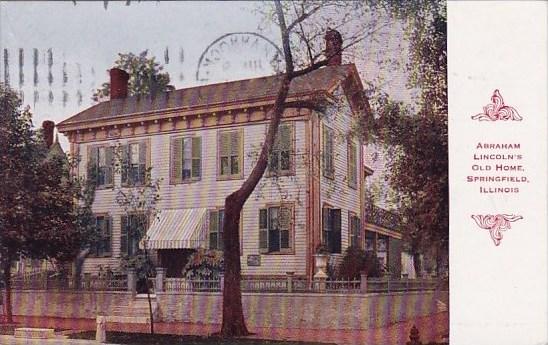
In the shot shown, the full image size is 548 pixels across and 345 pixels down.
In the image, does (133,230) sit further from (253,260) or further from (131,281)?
(253,260)

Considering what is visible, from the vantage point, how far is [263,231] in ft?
10.3

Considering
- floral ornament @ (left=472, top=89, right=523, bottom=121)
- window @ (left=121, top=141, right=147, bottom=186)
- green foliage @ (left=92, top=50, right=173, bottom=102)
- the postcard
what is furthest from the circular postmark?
floral ornament @ (left=472, top=89, right=523, bottom=121)

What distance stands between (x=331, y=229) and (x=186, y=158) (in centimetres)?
62

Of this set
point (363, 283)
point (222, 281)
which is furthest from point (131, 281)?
point (363, 283)

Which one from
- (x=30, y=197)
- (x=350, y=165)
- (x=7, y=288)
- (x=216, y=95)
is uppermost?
(x=216, y=95)

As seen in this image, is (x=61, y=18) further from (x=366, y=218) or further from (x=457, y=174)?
(x=457, y=174)

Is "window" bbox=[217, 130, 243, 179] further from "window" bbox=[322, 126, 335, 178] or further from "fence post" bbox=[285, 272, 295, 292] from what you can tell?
"fence post" bbox=[285, 272, 295, 292]

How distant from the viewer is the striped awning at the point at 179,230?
3.16m

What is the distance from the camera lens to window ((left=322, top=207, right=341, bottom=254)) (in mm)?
3088

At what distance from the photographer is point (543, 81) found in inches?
120

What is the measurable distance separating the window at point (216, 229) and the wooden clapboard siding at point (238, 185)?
0.11 ft

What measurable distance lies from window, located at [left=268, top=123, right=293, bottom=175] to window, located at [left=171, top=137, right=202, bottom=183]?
28cm

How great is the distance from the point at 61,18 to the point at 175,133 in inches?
26.5

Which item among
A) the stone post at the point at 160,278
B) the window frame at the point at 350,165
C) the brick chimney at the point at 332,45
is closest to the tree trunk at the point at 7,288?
the stone post at the point at 160,278
